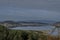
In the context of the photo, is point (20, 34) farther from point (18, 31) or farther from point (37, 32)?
point (37, 32)

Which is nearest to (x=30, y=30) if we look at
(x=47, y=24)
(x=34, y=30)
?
(x=34, y=30)

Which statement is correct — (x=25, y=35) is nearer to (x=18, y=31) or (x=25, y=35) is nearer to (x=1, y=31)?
(x=18, y=31)

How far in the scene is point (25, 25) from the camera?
1.23 metres

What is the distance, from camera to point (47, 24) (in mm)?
1219

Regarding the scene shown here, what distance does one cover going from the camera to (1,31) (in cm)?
125

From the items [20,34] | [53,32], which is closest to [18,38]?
[20,34]

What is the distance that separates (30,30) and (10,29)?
0.16m

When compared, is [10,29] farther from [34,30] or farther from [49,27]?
[49,27]

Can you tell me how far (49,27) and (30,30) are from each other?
15cm

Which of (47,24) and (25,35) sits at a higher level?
(47,24)

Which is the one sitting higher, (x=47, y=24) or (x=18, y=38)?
(x=47, y=24)

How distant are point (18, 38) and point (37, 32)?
0.50ft

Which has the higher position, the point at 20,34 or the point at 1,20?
the point at 1,20

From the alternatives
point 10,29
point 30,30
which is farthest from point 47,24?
point 10,29
